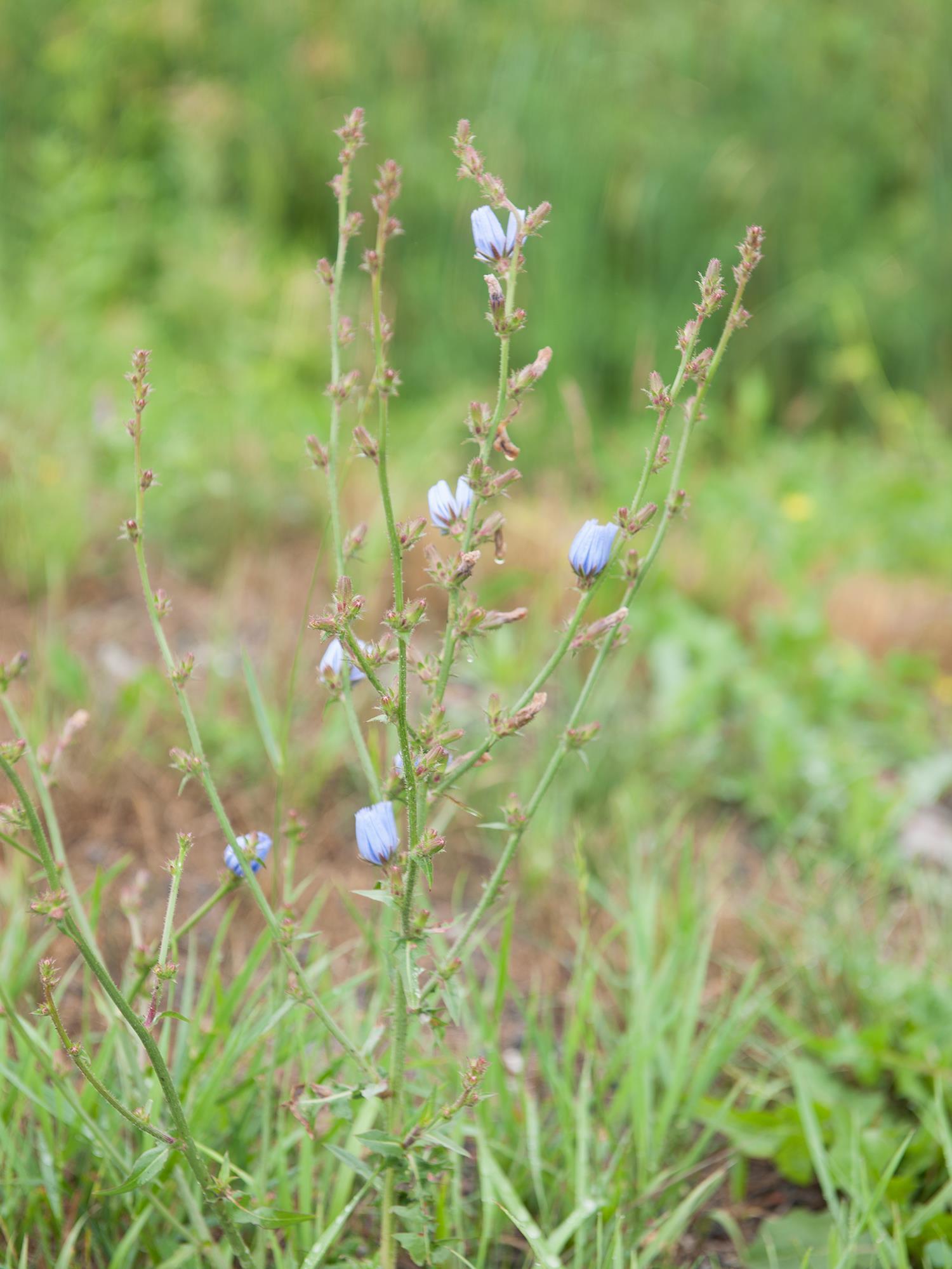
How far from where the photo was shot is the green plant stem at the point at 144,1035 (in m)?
1.04

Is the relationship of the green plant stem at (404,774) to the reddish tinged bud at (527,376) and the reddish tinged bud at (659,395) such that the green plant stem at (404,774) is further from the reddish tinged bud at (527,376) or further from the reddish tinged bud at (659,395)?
the reddish tinged bud at (659,395)

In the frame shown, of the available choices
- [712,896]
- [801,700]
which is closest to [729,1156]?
[712,896]

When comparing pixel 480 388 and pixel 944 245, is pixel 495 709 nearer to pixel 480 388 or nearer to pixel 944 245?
pixel 480 388

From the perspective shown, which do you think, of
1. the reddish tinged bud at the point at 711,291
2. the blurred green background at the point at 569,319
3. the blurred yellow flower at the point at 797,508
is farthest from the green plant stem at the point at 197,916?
the blurred yellow flower at the point at 797,508

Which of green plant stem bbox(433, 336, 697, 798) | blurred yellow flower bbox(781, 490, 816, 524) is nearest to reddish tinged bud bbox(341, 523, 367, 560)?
green plant stem bbox(433, 336, 697, 798)

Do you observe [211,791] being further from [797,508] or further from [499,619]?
[797,508]

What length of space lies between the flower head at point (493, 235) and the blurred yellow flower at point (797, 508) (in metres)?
2.84

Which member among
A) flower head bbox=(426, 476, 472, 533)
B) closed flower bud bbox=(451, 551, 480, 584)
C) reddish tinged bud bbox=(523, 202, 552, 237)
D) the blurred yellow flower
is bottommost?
closed flower bud bbox=(451, 551, 480, 584)

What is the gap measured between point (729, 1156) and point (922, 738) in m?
1.53

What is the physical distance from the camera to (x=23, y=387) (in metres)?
3.85

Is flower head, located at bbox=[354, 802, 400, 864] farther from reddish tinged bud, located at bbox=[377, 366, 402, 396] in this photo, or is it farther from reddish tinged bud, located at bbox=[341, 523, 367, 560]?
reddish tinged bud, located at bbox=[377, 366, 402, 396]

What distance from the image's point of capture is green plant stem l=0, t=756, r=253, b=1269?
3.43 ft

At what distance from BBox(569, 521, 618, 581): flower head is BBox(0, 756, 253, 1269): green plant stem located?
0.53 m

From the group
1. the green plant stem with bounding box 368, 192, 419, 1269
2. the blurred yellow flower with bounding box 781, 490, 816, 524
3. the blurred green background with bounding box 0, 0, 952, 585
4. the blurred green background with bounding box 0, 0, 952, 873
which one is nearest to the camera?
the green plant stem with bounding box 368, 192, 419, 1269
